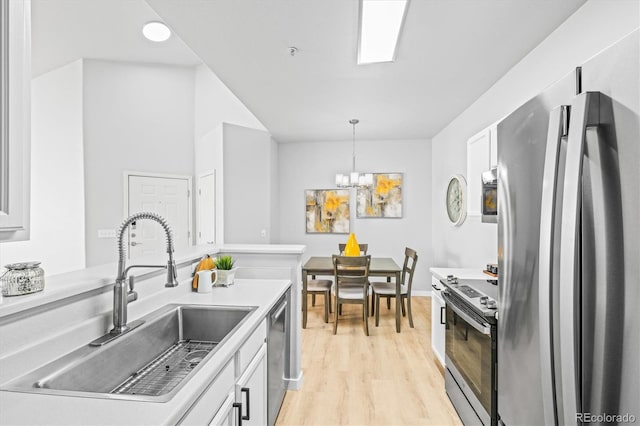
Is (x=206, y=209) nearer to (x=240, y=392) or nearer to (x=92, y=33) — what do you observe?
(x=92, y=33)

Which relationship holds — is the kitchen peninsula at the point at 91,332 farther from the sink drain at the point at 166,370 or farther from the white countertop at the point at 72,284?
the sink drain at the point at 166,370

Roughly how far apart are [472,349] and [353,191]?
3.96 m

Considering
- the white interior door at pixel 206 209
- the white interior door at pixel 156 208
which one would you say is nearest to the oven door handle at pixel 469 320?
the white interior door at pixel 206 209

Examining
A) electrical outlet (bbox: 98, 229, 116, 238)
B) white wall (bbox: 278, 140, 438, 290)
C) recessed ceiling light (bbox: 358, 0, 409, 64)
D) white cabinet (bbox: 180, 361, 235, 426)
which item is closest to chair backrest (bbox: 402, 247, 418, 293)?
white wall (bbox: 278, 140, 438, 290)

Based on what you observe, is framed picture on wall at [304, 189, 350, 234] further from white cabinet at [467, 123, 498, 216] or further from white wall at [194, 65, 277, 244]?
white cabinet at [467, 123, 498, 216]

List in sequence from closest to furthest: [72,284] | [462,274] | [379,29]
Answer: [72,284] → [379,29] → [462,274]

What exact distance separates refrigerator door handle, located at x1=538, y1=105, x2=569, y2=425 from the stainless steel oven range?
841 millimetres

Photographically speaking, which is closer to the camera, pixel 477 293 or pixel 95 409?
pixel 95 409

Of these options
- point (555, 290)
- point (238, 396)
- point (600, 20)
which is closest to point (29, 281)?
point (238, 396)

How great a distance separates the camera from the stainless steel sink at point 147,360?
971 millimetres

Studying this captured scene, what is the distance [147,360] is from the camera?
1386 mm

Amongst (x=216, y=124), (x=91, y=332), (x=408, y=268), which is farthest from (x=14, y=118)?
(x=216, y=124)

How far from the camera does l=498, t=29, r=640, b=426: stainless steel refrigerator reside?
0.60 metres

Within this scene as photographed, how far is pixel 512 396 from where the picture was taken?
44.3 inches
